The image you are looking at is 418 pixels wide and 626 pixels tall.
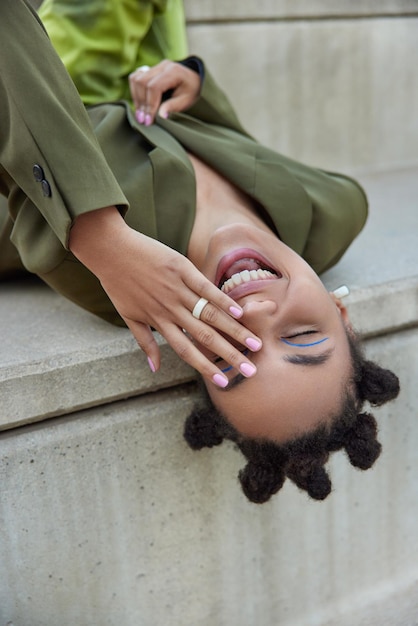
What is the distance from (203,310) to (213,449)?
412mm

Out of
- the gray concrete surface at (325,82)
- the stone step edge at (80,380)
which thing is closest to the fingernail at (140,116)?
the stone step edge at (80,380)

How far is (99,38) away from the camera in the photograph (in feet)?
5.51

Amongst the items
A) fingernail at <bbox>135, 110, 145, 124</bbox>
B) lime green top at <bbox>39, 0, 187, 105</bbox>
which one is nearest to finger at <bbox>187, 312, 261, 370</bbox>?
fingernail at <bbox>135, 110, 145, 124</bbox>

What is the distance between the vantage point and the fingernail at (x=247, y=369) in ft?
3.42

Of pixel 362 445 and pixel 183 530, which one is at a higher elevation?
pixel 362 445

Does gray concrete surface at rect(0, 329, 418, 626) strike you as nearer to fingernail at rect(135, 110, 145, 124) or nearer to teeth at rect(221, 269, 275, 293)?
teeth at rect(221, 269, 275, 293)

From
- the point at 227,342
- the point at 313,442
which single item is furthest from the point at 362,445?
the point at 227,342

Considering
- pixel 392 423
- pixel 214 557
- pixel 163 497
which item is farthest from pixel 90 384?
pixel 392 423

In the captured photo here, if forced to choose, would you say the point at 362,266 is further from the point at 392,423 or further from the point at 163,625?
the point at 163,625

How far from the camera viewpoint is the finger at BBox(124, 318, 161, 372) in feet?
3.71

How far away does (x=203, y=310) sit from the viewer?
1027 millimetres

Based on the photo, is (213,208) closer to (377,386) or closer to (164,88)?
(164,88)

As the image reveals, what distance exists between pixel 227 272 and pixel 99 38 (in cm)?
82

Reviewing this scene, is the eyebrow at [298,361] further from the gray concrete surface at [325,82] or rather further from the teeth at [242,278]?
the gray concrete surface at [325,82]
